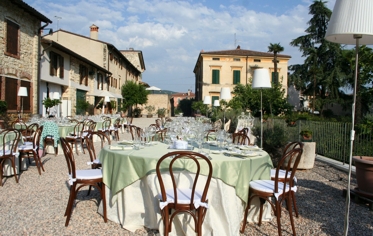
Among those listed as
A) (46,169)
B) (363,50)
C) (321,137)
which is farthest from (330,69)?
(46,169)

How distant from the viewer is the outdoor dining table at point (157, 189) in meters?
2.96

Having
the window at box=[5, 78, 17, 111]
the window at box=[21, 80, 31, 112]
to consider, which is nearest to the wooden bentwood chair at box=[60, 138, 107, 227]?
the window at box=[5, 78, 17, 111]

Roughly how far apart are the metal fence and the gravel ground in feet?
4.45

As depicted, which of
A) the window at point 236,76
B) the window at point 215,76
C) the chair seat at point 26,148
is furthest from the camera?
the window at point 236,76

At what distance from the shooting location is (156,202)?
3020mm

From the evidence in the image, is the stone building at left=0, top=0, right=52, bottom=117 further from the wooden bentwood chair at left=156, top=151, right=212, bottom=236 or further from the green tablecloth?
the wooden bentwood chair at left=156, top=151, right=212, bottom=236

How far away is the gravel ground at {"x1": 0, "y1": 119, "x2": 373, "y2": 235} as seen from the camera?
320 centimetres

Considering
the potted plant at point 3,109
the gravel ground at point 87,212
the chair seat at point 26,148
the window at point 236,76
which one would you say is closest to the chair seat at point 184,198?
the gravel ground at point 87,212

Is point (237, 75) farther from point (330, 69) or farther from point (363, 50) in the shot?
point (363, 50)

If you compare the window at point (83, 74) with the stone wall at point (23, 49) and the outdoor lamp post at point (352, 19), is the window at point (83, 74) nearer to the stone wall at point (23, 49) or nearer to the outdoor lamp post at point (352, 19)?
the stone wall at point (23, 49)

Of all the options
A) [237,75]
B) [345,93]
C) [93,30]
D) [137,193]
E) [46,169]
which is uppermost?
[93,30]

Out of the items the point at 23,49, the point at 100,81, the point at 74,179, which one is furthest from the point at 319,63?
the point at 74,179

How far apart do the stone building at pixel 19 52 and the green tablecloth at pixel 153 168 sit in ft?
32.8

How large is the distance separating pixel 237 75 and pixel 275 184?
2869cm
